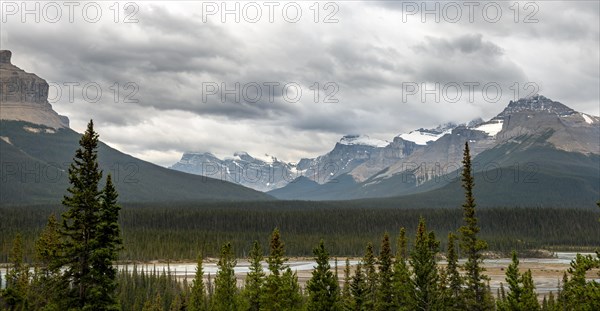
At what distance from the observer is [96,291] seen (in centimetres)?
3306

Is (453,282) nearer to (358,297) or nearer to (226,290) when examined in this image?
(358,297)

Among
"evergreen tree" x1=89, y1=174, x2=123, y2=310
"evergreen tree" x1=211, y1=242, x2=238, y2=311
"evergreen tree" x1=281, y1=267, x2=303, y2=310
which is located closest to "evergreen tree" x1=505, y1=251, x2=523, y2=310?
"evergreen tree" x1=281, y1=267, x2=303, y2=310

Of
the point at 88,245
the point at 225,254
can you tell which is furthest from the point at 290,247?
the point at 88,245

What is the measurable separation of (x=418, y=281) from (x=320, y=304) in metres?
9.52

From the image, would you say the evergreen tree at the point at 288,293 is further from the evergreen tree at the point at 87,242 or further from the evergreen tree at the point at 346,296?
the evergreen tree at the point at 87,242

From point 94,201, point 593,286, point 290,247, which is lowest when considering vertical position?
point 290,247

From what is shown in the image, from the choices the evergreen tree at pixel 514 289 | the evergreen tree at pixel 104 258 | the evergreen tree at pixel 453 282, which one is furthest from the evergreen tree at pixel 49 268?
the evergreen tree at pixel 514 289

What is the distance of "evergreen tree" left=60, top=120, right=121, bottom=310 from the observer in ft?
110

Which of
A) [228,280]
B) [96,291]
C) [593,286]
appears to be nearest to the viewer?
[593,286]

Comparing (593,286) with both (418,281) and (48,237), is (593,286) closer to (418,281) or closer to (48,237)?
(418,281)

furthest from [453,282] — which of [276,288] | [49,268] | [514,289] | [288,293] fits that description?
[49,268]

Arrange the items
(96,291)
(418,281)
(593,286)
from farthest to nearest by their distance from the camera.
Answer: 1. (418,281)
2. (96,291)
3. (593,286)

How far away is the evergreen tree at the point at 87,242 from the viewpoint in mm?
33594

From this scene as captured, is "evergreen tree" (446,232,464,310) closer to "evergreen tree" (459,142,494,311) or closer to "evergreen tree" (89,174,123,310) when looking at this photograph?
"evergreen tree" (459,142,494,311)
